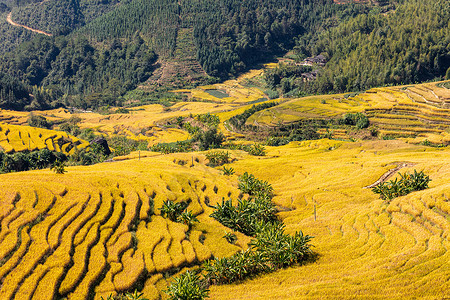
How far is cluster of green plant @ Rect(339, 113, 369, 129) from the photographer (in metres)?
122

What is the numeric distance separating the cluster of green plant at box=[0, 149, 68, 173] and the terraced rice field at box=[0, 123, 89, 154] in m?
12.9

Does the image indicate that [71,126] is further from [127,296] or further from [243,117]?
[127,296]

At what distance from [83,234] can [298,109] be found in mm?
127174

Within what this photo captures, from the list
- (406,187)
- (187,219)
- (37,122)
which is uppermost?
(406,187)

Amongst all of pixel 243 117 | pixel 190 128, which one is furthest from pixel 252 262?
pixel 243 117

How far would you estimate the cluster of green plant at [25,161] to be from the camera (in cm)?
9181

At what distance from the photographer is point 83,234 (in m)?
39.7

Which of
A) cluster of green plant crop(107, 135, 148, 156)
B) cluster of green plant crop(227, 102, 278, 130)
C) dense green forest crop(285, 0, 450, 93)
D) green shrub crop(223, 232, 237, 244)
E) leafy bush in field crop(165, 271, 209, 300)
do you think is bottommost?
cluster of green plant crop(107, 135, 148, 156)

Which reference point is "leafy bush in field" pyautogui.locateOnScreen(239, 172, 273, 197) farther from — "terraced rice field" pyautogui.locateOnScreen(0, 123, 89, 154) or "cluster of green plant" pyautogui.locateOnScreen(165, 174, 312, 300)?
"terraced rice field" pyautogui.locateOnScreen(0, 123, 89, 154)

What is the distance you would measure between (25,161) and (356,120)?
118 metres

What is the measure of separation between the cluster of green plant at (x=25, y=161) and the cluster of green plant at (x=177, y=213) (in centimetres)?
5866

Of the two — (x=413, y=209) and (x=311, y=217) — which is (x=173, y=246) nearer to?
(x=311, y=217)

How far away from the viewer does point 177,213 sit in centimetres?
4791

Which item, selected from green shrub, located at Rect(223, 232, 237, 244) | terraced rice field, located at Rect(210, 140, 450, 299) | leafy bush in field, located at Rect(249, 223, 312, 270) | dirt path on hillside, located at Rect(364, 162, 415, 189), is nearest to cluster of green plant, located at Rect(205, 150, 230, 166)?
terraced rice field, located at Rect(210, 140, 450, 299)
